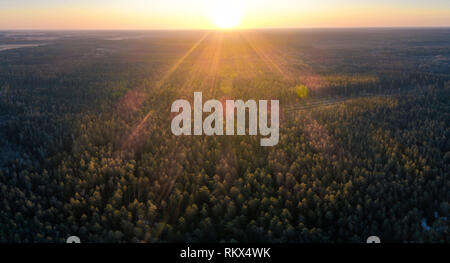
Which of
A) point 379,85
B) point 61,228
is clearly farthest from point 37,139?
point 379,85

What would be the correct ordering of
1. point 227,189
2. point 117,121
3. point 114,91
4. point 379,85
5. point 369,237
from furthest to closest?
point 379,85, point 114,91, point 117,121, point 227,189, point 369,237

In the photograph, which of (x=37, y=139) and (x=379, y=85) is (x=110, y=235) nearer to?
(x=37, y=139)

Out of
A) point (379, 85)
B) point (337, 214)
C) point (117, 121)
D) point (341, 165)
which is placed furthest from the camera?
point (379, 85)

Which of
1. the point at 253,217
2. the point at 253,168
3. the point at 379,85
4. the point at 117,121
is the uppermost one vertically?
the point at 379,85

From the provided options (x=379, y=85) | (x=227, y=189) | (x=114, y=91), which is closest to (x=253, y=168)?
(x=227, y=189)

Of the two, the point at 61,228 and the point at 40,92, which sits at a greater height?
the point at 40,92

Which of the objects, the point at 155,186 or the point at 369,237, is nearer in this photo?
the point at 369,237

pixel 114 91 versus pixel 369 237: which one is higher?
pixel 114 91
